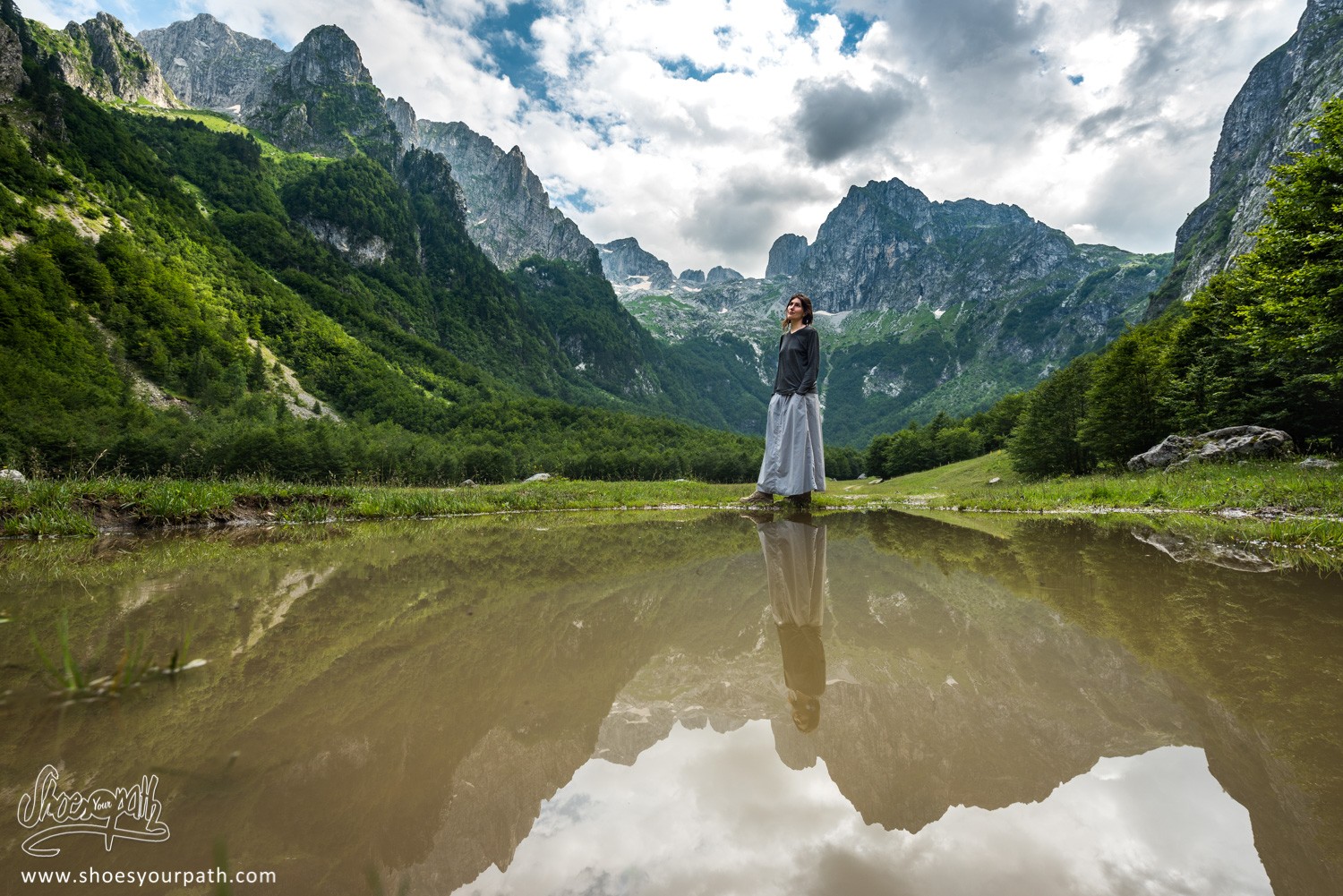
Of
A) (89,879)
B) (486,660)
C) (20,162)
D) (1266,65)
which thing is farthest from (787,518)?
(1266,65)

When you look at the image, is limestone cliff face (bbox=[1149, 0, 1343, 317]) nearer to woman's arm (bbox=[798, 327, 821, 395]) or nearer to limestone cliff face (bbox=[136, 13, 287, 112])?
woman's arm (bbox=[798, 327, 821, 395])

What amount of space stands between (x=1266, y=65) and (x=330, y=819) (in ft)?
694

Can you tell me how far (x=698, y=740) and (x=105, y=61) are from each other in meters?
214

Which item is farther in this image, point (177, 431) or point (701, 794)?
point (177, 431)

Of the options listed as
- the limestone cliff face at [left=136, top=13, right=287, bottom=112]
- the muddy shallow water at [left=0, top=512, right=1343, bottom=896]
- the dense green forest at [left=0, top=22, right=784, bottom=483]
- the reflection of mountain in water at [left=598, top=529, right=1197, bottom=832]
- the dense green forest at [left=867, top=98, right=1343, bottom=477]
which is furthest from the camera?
the limestone cliff face at [left=136, top=13, right=287, bottom=112]

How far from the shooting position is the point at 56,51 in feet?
379

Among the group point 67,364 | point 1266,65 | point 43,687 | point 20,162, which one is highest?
point 1266,65

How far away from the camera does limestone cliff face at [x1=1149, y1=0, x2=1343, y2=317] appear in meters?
84.4

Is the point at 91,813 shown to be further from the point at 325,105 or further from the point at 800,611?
the point at 325,105

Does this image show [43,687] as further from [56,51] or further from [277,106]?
[277,106]

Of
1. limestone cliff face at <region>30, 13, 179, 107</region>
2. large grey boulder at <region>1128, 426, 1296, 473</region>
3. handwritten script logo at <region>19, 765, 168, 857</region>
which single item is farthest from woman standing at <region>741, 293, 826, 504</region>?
limestone cliff face at <region>30, 13, 179, 107</region>

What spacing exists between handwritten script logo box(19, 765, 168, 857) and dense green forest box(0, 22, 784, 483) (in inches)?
479

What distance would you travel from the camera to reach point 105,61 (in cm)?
13238

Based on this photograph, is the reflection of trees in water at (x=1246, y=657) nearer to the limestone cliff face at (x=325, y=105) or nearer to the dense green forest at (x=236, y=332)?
the dense green forest at (x=236, y=332)
